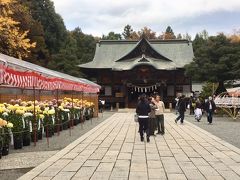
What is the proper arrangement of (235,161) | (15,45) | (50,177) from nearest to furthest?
(50,177) → (235,161) → (15,45)

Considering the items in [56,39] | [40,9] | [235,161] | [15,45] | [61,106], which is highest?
[40,9]

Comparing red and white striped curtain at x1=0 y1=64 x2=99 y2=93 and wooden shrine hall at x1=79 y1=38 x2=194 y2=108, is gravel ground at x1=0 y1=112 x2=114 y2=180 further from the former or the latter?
wooden shrine hall at x1=79 y1=38 x2=194 y2=108

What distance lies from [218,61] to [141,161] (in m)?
29.8

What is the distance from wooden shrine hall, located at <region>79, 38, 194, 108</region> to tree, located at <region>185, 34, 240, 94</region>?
9228 mm

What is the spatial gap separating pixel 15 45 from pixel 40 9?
3366 centimetres

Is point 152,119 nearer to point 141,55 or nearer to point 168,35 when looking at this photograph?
point 141,55

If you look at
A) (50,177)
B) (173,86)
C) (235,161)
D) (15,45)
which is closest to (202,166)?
(235,161)

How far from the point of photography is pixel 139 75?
167ft

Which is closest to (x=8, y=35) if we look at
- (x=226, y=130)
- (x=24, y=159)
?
(x=226, y=130)

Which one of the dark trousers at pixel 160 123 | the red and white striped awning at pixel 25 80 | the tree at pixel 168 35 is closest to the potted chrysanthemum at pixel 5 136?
the red and white striped awning at pixel 25 80

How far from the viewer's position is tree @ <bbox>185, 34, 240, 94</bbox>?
3722cm

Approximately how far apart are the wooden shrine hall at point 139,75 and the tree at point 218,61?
923 cm

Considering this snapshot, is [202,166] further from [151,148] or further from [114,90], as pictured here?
[114,90]

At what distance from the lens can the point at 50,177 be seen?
8.18m
